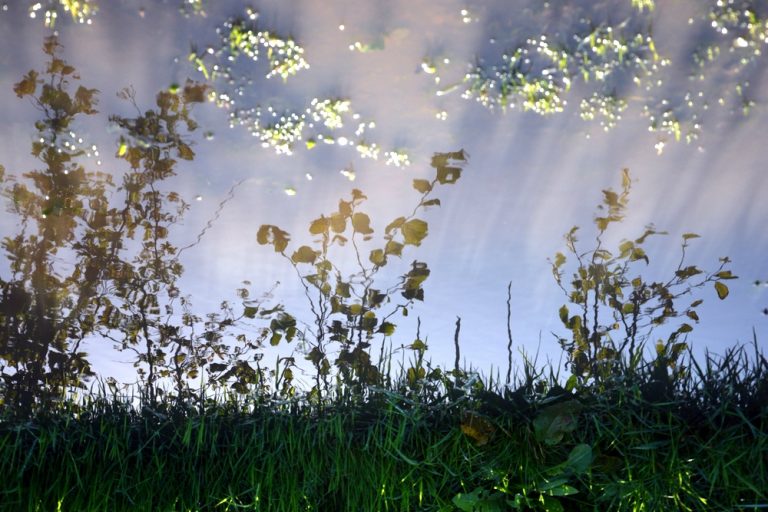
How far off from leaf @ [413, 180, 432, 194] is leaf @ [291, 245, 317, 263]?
83 centimetres

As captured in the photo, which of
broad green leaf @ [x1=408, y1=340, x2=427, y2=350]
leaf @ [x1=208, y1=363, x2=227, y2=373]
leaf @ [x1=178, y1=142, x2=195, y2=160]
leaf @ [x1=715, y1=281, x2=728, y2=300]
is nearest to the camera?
broad green leaf @ [x1=408, y1=340, x2=427, y2=350]

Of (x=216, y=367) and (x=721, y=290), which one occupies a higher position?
(x=721, y=290)

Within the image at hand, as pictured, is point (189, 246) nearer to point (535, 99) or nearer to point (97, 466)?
point (97, 466)

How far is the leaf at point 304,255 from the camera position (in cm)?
419

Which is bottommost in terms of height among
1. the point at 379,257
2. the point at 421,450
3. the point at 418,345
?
the point at 421,450

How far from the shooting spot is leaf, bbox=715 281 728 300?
4305 millimetres

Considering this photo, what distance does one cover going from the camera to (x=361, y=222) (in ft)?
13.4

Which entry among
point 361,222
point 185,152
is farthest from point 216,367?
point 185,152

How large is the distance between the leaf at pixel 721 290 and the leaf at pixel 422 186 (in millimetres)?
2176

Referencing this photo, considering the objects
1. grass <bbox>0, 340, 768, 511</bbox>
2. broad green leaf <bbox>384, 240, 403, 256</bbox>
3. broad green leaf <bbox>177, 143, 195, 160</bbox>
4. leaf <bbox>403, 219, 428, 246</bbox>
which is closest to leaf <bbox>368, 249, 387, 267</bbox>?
broad green leaf <bbox>384, 240, 403, 256</bbox>

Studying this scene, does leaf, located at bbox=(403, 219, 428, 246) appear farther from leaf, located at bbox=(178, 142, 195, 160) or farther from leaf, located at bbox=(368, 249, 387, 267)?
leaf, located at bbox=(178, 142, 195, 160)

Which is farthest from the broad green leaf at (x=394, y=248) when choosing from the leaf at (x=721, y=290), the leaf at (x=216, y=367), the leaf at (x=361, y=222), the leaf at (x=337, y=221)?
the leaf at (x=721, y=290)

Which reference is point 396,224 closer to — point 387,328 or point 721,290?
point 387,328

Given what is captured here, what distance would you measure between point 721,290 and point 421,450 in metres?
2.59
